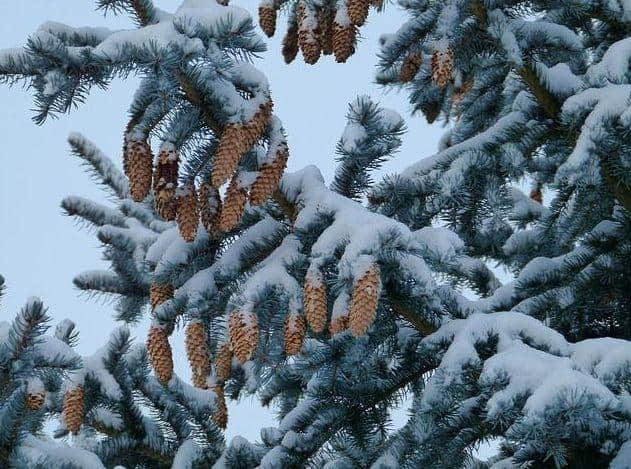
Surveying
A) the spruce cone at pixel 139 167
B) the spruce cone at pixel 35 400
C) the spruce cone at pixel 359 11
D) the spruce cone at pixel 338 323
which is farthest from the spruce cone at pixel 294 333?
the spruce cone at pixel 359 11

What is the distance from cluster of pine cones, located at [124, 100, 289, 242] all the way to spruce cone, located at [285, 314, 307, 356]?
364 mm

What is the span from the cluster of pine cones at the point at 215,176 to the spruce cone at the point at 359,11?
2.46 feet

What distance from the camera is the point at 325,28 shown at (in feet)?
13.4

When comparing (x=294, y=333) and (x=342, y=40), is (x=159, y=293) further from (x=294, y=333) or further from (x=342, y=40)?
(x=342, y=40)

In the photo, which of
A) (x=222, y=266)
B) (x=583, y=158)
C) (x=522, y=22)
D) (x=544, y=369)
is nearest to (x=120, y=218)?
(x=222, y=266)

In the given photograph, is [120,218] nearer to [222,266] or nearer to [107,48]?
[222,266]

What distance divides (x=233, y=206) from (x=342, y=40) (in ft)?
3.43

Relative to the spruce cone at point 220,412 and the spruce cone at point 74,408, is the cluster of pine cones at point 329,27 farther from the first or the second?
the spruce cone at point 74,408

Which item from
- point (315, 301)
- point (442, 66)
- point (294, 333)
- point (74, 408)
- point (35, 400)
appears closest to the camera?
point (35, 400)

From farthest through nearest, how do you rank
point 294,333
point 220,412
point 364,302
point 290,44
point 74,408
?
point 290,44, point 220,412, point 74,408, point 294,333, point 364,302

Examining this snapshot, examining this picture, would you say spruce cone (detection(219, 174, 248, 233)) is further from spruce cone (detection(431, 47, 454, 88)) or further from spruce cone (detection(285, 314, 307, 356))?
spruce cone (detection(431, 47, 454, 88))

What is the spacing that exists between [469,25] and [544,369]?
2002mm

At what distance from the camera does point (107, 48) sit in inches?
112

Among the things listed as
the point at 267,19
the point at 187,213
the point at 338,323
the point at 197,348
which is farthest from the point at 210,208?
the point at 267,19
